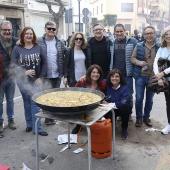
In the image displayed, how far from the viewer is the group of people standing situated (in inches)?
161

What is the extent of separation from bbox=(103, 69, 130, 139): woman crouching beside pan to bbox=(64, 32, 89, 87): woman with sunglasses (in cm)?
65

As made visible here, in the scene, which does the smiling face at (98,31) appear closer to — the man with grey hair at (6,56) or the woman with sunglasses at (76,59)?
the woman with sunglasses at (76,59)

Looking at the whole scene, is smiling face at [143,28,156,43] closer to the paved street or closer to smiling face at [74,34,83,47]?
smiling face at [74,34,83,47]

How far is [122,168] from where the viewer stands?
3.32m

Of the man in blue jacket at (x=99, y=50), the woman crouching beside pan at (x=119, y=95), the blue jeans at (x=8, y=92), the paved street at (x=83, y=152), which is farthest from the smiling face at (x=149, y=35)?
the blue jeans at (x=8, y=92)

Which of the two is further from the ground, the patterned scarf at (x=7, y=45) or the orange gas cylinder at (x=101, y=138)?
the patterned scarf at (x=7, y=45)

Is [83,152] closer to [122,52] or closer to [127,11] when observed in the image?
[122,52]

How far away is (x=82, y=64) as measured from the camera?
4582mm

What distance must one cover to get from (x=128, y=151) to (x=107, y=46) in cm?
197

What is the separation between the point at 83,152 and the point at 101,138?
0.49 m

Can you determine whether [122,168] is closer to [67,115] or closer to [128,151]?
[128,151]

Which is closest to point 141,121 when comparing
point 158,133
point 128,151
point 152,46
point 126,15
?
point 158,133

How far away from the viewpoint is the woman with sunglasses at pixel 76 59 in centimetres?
446

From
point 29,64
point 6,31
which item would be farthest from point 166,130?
point 6,31
